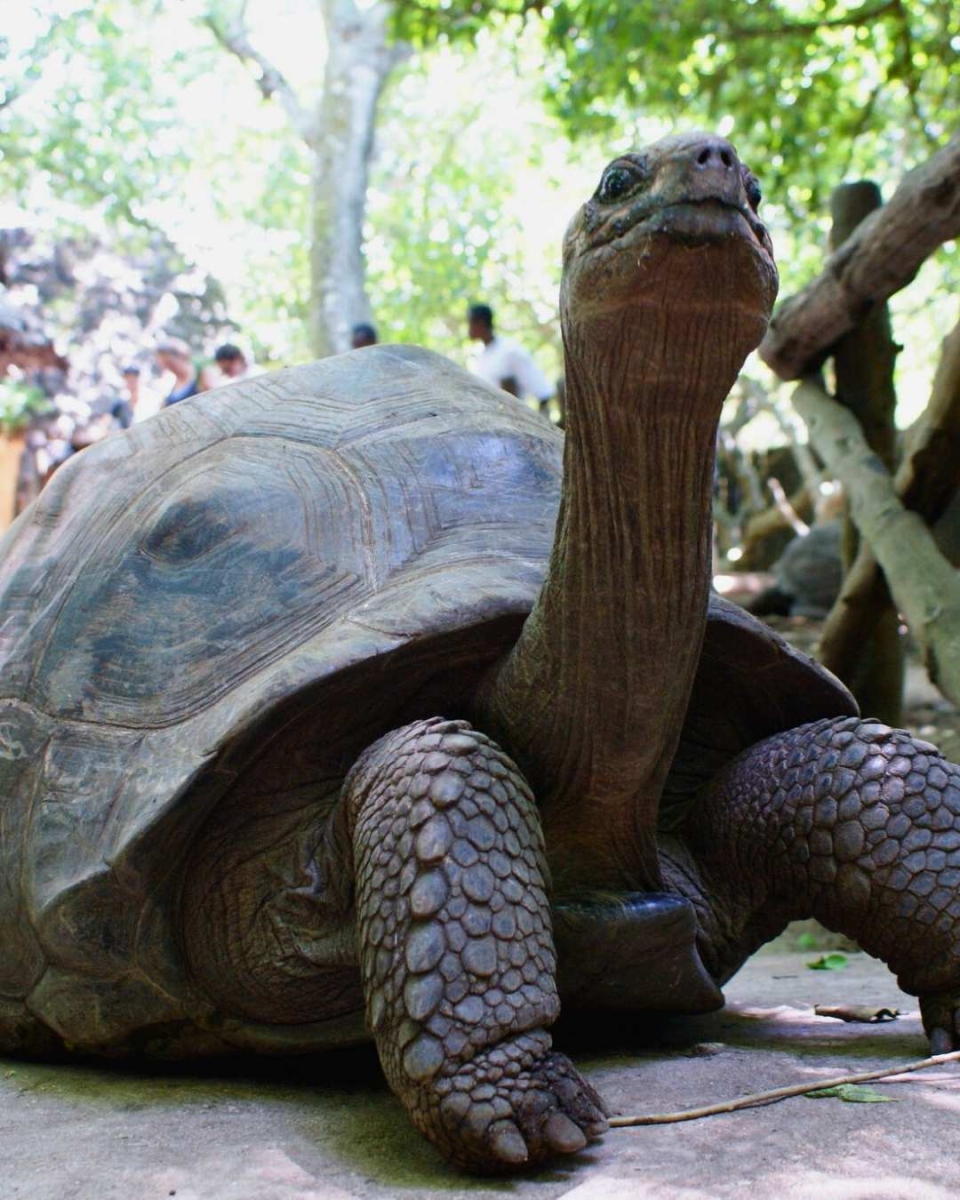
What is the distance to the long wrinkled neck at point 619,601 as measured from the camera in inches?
71.4

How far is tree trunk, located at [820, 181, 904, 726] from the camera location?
5.14m

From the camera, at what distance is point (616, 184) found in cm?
176

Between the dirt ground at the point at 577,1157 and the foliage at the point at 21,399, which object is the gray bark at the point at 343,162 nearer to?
the foliage at the point at 21,399

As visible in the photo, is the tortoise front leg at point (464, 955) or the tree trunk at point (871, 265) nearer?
the tortoise front leg at point (464, 955)

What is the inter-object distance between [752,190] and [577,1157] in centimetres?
130

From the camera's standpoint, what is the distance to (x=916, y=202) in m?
4.25

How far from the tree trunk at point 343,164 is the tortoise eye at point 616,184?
31.7 feet

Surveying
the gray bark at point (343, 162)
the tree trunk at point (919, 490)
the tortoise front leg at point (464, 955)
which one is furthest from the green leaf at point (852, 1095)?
the gray bark at point (343, 162)

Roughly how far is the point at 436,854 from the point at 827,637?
349 cm

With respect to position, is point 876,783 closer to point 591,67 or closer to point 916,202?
point 916,202

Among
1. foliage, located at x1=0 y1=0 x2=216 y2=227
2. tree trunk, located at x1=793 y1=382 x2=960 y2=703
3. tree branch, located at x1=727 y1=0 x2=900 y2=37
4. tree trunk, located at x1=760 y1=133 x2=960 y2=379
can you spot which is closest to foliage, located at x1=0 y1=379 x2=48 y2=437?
foliage, located at x1=0 y1=0 x2=216 y2=227

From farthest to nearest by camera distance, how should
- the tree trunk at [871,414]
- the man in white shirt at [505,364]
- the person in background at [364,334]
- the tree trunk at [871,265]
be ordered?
the person in background at [364,334]
the man in white shirt at [505,364]
the tree trunk at [871,414]
the tree trunk at [871,265]

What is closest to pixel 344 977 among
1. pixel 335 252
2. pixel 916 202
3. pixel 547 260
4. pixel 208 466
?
pixel 208 466

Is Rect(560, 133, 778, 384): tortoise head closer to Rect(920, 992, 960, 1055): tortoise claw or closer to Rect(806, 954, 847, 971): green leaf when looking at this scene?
Rect(920, 992, 960, 1055): tortoise claw
